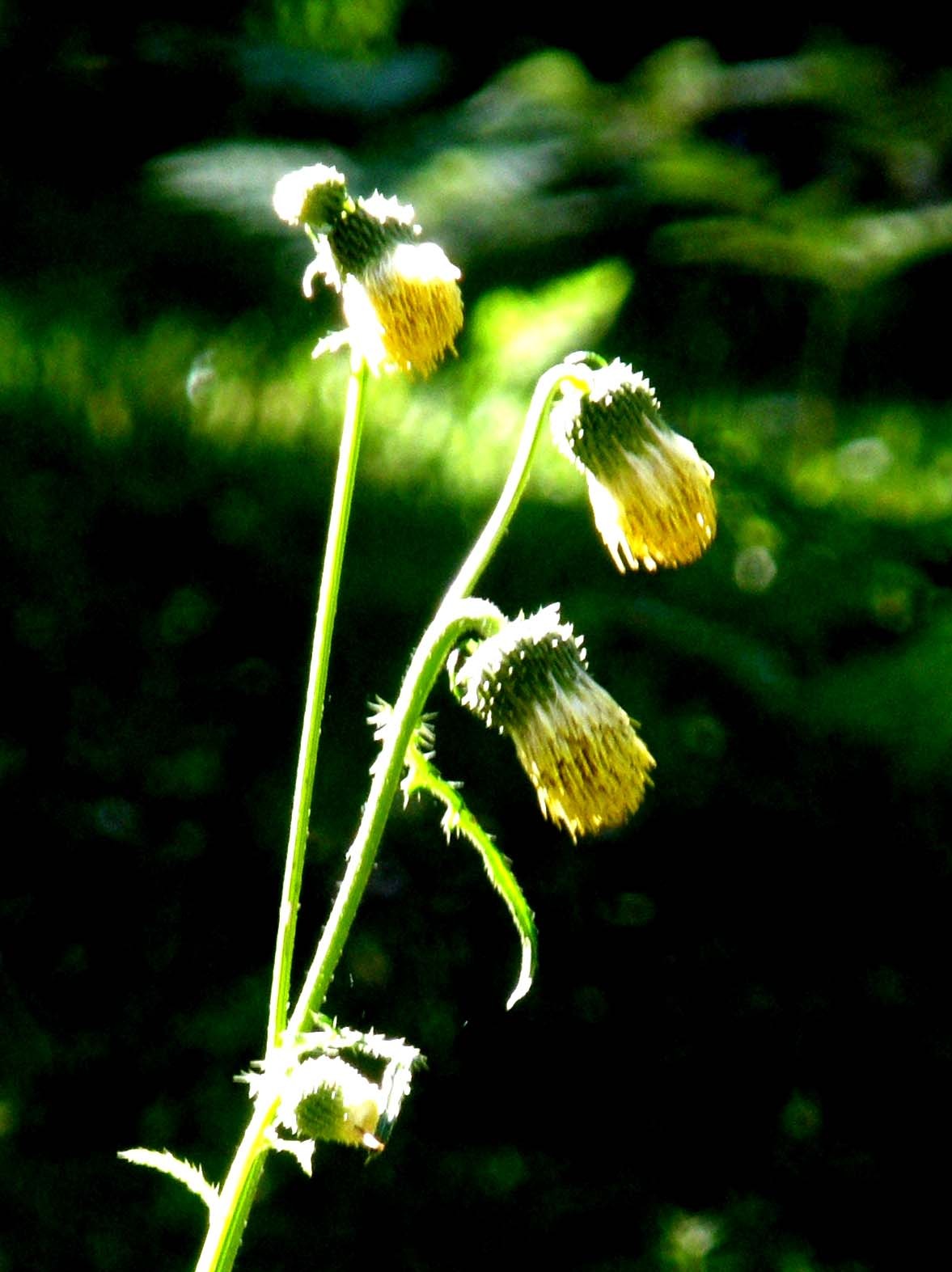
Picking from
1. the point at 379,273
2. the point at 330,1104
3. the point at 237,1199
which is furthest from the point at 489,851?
the point at 379,273

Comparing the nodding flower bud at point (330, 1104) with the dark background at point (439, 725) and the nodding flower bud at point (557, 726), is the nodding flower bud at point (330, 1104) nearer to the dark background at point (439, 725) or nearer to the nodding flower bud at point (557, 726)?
the nodding flower bud at point (557, 726)

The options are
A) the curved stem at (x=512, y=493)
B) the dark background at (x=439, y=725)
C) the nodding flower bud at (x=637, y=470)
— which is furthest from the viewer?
the dark background at (x=439, y=725)

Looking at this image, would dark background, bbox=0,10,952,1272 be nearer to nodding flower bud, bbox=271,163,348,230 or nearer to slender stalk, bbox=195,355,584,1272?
slender stalk, bbox=195,355,584,1272

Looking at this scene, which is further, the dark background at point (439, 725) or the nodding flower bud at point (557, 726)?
the dark background at point (439, 725)

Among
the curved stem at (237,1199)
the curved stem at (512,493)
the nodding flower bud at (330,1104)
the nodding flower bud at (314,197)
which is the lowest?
the curved stem at (237,1199)

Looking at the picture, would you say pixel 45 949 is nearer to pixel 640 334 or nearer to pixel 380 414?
pixel 380 414

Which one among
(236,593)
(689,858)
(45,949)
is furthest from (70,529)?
(689,858)

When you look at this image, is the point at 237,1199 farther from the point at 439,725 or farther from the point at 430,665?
the point at 439,725

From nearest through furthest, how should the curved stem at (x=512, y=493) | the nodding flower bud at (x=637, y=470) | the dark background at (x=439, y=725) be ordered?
the curved stem at (x=512, y=493) → the nodding flower bud at (x=637, y=470) → the dark background at (x=439, y=725)

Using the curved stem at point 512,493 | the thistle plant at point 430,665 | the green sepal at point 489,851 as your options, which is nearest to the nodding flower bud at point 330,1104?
the thistle plant at point 430,665
